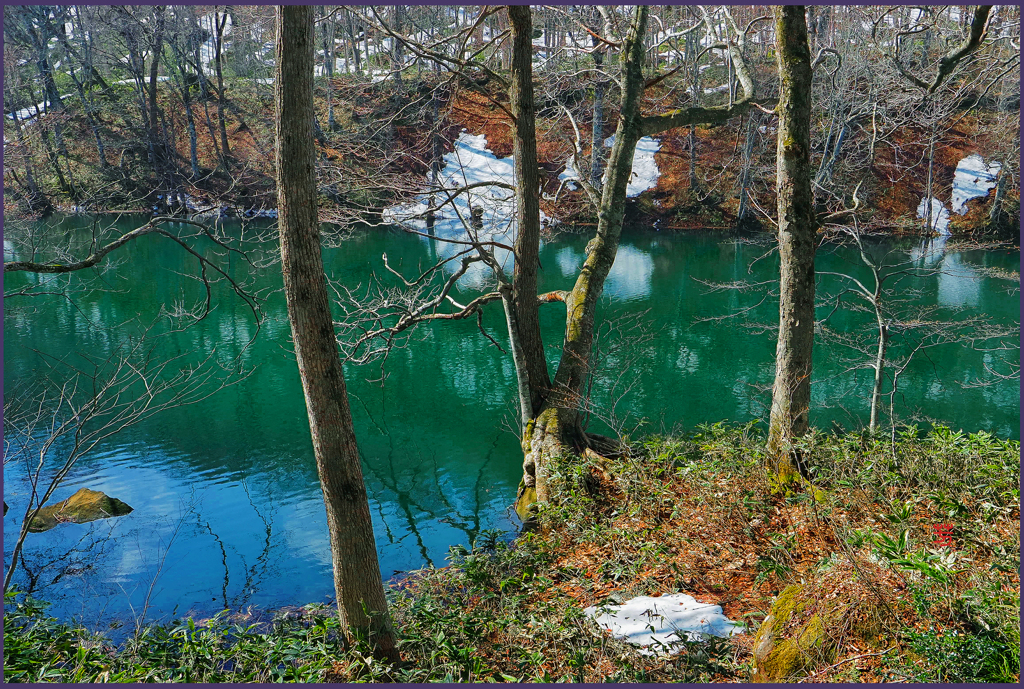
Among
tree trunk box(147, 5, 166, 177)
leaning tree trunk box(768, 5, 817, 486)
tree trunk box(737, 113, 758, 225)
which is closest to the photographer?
leaning tree trunk box(768, 5, 817, 486)

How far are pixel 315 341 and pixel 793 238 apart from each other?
426cm

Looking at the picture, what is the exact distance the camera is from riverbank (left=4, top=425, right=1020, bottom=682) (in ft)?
12.4

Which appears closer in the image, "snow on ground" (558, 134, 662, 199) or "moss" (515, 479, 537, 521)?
"moss" (515, 479, 537, 521)

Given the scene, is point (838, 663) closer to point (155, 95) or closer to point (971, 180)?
point (971, 180)

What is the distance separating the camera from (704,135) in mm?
28453

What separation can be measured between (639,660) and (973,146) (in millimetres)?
27951

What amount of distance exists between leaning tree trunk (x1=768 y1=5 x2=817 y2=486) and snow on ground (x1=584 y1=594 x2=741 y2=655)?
1.61 meters

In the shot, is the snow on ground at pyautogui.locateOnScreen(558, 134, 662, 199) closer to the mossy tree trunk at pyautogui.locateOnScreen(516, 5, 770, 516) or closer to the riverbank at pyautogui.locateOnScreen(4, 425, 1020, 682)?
the mossy tree trunk at pyautogui.locateOnScreen(516, 5, 770, 516)

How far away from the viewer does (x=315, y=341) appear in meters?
4.29

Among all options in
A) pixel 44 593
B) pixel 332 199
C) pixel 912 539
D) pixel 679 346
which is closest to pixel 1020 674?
pixel 912 539

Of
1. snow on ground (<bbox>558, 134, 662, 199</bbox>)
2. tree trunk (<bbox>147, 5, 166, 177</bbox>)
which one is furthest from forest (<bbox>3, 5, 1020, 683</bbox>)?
snow on ground (<bbox>558, 134, 662, 199</bbox>)

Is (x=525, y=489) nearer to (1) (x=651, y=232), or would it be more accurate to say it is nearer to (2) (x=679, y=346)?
(2) (x=679, y=346)

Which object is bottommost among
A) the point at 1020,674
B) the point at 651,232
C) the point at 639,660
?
the point at 639,660

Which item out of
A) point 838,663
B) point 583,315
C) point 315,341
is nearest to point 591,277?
point 583,315
